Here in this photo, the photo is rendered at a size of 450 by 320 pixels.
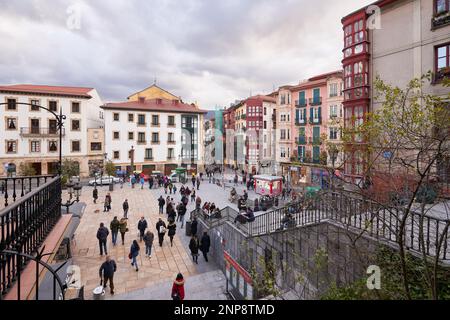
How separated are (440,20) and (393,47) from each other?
12.1 ft

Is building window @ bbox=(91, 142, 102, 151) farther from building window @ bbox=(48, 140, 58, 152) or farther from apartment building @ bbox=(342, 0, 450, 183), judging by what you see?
apartment building @ bbox=(342, 0, 450, 183)

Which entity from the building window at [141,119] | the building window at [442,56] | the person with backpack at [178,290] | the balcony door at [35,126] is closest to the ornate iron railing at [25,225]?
the person with backpack at [178,290]

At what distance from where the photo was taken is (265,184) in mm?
27578

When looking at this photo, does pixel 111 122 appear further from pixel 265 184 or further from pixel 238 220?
pixel 238 220

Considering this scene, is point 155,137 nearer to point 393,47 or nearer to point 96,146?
point 96,146

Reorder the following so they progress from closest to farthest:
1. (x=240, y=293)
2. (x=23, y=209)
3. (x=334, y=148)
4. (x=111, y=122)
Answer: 1. (x=23, y=209)
2. (x=334, y=148)
3. (x=240, y=293)
4. (x=111, y=122)

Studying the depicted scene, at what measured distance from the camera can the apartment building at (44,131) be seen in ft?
124

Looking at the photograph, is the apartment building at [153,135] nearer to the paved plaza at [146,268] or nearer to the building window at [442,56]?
the paved plaza at [146,268]

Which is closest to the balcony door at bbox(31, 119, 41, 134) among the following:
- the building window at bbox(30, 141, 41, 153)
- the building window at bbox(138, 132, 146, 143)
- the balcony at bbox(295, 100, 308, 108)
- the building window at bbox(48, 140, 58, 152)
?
the building window at bbox(30, 141, 41, 153)

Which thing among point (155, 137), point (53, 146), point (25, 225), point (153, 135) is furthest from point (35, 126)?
point (25, 225)

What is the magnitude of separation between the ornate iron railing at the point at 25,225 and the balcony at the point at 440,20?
22.6 meters
